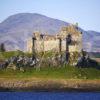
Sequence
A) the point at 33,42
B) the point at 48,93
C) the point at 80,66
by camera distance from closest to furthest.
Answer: the point at 48,93 < the point at 80,66 < the point at 33,42

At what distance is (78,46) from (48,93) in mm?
26667

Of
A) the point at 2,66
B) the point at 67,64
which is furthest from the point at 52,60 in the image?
the point at 2,66

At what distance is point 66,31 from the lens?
150875mm

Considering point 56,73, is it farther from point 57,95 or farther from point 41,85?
point 57,95

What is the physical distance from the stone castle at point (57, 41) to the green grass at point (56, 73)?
8.81m

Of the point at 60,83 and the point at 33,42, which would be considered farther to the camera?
the point at 33,42

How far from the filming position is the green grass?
446 ft

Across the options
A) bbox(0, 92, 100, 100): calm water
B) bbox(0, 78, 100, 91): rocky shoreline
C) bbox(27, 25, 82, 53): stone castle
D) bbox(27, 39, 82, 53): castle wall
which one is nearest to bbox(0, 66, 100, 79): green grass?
A: bbox(0, 78, 100, 91): rocky shoreline

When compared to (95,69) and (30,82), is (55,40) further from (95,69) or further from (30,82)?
(30,82)

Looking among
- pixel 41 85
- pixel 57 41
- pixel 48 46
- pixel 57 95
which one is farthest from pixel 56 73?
pixel 57 95

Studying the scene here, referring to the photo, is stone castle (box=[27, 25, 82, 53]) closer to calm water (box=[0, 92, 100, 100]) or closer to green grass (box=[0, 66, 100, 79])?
green grass (box=[0, 66, 100, 79])

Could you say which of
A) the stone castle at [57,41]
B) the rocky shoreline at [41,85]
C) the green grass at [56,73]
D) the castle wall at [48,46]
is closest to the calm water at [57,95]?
the rocky shoreline at [41,85]

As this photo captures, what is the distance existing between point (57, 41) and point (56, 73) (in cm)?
1438

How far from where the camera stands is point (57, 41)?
150750mm
